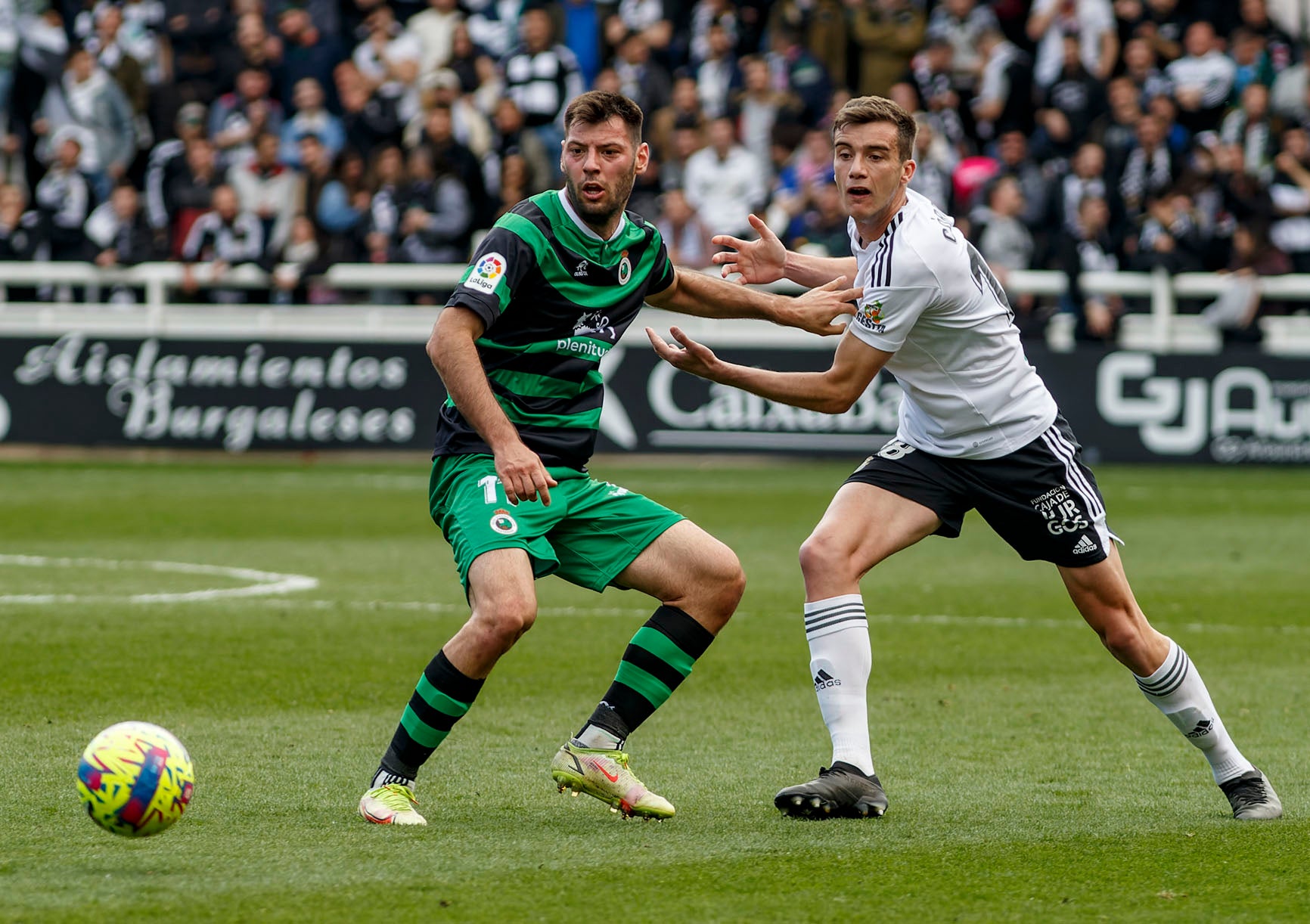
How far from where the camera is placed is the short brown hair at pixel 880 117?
5.95m

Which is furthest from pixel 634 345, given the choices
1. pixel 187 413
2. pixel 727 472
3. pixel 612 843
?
pixel 612 843

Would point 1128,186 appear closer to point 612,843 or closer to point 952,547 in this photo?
point 952,547

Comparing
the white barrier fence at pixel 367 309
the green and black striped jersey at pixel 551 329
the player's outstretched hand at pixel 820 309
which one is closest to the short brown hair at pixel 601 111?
the green and black striped jersey at pixel 551 329

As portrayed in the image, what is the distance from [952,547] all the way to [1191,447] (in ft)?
16.6

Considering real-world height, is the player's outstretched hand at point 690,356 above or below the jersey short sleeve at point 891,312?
below

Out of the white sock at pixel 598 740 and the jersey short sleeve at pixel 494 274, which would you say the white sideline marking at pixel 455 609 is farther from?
the jersey short sleeve at pixel 494 274

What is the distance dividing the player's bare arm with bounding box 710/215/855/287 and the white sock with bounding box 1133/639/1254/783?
1.71 meters

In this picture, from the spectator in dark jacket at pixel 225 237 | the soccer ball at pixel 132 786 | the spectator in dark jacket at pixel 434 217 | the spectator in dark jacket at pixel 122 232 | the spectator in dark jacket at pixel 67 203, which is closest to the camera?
the soccer ball at pixel 132 786

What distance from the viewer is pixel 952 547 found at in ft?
45.3

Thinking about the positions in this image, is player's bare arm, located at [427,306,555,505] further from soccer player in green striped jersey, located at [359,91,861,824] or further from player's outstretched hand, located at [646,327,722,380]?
player's outstretched hand, located at [646,327,722,380]

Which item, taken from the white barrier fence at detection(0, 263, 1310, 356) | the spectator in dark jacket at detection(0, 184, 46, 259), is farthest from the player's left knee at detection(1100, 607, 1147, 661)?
the spectator in dark jacket at detection(0, 184, 46, 259)

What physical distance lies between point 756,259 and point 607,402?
11620mm

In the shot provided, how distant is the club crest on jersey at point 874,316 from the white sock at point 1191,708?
137 centimetres

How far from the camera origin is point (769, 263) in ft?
21.9
